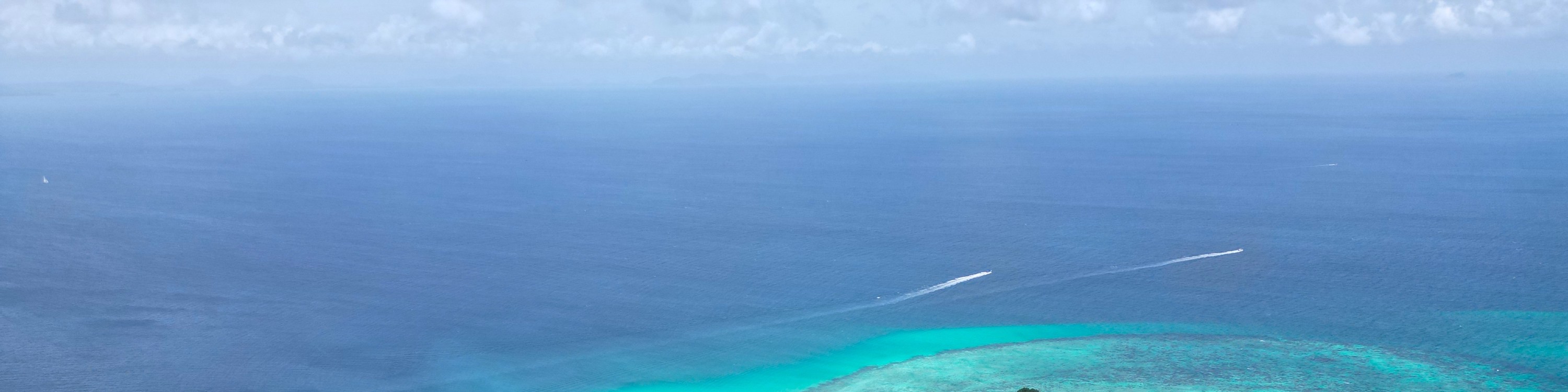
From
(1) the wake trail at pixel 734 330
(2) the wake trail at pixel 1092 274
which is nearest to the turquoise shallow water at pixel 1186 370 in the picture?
(1) the wake trail at pixel 734 330

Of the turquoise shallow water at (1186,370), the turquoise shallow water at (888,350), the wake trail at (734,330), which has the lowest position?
the turquoise shallow water at (1186,370)

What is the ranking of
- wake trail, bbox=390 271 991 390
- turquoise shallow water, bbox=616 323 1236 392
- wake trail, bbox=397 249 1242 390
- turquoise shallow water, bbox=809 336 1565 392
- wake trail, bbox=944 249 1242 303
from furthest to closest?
1. wake trail, bbox=944 249 1242 303
2. wake trail, bbox=397 249 1242 390
3. wake trail, bbox=390 271 991 390
4. turquoise shallow water, bbox=616 323 1236 392
5. turquoise shallow water, bbox=809 336 1565 392

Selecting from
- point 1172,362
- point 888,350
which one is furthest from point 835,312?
point 1172,362

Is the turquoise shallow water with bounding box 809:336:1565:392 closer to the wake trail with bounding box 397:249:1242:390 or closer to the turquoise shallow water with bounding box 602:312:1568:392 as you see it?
A: the turquoise shallow water with bounding box 602:312:1568:392

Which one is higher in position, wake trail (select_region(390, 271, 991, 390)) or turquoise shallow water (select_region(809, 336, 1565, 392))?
wake trail (select_region(390, 271, 991, 390))

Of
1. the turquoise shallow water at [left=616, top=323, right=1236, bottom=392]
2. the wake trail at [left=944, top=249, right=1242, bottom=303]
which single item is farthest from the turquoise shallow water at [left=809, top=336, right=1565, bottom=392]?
the wake trail at [left=944, top=249, right=1242, bottom=303]

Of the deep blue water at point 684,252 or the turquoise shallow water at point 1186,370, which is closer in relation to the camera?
the turquoise shallow water at point 1186,370

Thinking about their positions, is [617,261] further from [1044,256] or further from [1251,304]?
[1251,304]

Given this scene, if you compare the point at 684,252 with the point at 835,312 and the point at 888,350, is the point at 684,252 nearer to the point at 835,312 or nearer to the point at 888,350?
the point at 835,312

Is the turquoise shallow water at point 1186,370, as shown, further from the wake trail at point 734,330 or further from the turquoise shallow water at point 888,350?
the wake trail at point 734,330
